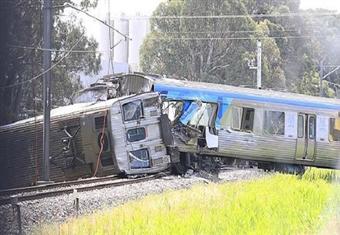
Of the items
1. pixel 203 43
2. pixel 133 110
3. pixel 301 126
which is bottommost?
pixel 301 126

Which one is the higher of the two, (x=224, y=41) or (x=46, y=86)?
(x=224, y=41)

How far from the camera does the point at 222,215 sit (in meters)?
6.58

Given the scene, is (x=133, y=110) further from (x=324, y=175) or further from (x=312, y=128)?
(x=312, y=128)

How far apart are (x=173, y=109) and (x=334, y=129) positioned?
394 cm

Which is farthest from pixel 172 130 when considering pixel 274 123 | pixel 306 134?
pixel 306 134

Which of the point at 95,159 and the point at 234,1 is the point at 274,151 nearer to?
the point at 95,159

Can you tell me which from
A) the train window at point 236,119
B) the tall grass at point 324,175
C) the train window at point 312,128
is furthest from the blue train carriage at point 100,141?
the train window at point 312,128

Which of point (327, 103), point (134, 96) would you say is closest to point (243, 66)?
point (327, 103)

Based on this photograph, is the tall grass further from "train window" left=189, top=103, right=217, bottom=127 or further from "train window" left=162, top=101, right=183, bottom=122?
"train window" left=162, top=101, right=183, bottom=122

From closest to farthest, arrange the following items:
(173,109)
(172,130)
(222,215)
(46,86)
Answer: (222,215) < (46,86) < (172,130) < (173,109)

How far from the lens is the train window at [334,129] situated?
14812 millimetres

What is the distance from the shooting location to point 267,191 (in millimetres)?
9117

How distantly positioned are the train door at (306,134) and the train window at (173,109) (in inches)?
113

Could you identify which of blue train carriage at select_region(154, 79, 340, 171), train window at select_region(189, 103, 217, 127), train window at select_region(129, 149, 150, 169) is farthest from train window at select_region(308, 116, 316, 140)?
train window at select_region(129, 149, 150, 169)
